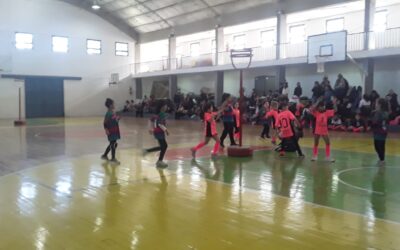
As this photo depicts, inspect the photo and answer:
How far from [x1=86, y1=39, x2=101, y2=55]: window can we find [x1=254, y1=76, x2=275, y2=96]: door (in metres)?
14.8

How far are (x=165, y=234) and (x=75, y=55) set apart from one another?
31256 millimetres

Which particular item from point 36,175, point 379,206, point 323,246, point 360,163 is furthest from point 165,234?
point 360,163

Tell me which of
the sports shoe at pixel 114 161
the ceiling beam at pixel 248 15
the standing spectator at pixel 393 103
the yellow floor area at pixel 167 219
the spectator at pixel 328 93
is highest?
the ceiling beam at pixel 248 15

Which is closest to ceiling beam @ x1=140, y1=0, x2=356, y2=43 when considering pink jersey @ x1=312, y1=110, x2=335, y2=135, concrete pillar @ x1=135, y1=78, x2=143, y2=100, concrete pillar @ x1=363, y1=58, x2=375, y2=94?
concrete pillar @ x1=363, y1=58, x2=375, y2=94

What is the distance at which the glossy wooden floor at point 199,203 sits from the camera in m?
4.36

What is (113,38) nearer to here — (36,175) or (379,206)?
(36,175)

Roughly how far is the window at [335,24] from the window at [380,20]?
7.11ft

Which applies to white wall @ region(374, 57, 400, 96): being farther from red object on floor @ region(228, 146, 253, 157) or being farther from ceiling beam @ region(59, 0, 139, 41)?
ceiling beam @ region(59, 0, 139, 41)

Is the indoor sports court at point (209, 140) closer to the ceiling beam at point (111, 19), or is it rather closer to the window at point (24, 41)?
the window at point (24, 41)

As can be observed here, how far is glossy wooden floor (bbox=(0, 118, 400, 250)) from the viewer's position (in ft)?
14.3

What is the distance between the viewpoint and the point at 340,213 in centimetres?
532

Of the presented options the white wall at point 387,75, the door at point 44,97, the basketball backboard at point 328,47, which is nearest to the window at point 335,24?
the white wall at point 387,75

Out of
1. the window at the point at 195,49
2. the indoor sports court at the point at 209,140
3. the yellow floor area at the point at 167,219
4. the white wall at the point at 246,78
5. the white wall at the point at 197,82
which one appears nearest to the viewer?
the yellow floor area at the point at 167,219

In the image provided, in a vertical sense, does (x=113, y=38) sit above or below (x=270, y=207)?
above
